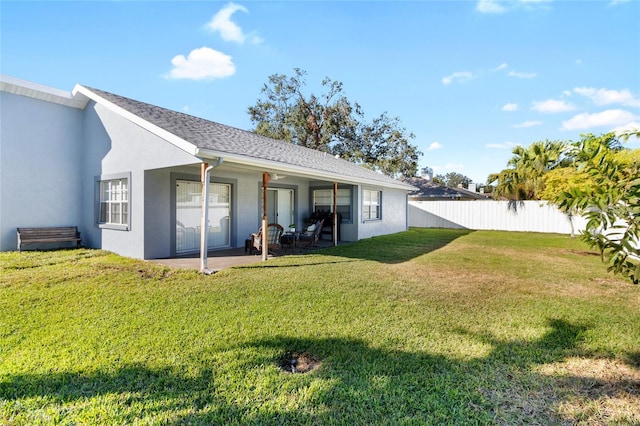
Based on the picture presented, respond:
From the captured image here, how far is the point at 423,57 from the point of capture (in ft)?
43.2

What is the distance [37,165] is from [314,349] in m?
11.6

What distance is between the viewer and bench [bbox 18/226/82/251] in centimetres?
986

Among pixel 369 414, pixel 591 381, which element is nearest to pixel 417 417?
pixel 369 414

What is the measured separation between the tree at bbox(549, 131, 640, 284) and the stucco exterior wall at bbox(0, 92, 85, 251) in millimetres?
13416

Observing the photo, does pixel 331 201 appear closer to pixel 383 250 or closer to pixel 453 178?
pixel 383 250

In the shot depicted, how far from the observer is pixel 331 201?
14.3 metres

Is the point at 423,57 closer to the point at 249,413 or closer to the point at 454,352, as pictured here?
the point at 454,352

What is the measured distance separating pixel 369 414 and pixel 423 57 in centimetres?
1373

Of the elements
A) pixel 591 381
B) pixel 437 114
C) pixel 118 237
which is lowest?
pixel 591 381

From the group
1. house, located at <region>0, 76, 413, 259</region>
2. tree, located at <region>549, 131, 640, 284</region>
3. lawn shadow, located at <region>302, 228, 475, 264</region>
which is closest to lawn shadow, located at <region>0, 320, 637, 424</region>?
tree, located at <region>549, 131, 640, 284</region>

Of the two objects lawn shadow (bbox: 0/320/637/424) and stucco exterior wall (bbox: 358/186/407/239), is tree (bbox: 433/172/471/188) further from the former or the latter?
lawn shadow (bbox: 0/320/637/424)

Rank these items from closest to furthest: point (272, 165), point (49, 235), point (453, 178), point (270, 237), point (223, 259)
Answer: point (272, 165) < point (223, 259) < point (270, 237) < point (49, 235) < point (453, 178)

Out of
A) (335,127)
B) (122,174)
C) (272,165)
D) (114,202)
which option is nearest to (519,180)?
(335,127)

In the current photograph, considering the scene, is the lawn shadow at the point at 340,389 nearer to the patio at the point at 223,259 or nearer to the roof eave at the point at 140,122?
the patio at the point at 223,259
